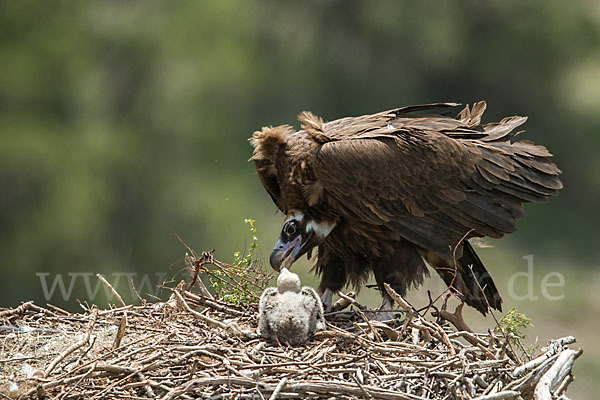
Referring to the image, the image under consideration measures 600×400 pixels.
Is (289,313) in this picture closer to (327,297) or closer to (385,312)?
(385,312)

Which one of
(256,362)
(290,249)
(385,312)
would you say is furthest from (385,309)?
(256,362)

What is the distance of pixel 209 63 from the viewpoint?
9289mm

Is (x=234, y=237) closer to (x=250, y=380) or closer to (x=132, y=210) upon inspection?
(x=132, y=210)

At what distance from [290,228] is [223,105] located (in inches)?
230

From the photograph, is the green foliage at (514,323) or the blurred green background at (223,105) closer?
the green foliage at (514,323)

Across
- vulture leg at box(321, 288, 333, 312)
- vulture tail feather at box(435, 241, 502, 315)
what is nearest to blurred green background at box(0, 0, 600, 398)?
vulture leg at box(321, 288, 333, 312)

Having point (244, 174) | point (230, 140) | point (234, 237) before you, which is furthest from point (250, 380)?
point (230, 140)

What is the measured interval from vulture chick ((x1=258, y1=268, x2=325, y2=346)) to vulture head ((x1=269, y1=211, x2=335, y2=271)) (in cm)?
44

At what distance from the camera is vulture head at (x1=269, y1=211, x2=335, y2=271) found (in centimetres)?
Result: 352

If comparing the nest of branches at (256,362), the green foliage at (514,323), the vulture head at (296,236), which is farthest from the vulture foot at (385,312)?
the green foliage at (514,323)

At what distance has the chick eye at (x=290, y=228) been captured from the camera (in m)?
3.53

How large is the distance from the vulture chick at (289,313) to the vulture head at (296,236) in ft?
1.46

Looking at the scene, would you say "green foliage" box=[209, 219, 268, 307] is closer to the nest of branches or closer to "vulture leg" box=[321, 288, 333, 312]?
the nest of branches

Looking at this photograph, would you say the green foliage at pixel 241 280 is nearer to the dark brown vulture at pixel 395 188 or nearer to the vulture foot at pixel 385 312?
the dark brown vulture at pixel 395 188
